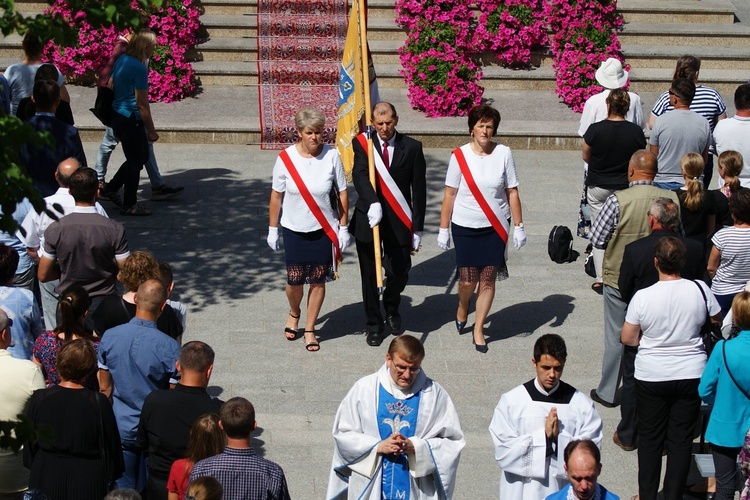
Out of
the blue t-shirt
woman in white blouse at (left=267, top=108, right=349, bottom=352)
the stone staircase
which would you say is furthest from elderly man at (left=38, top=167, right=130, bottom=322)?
the stone staircase

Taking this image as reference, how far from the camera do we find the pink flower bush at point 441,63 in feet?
48.1

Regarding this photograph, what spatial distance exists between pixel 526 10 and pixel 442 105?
205 cm

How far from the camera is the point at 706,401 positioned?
6840 mm

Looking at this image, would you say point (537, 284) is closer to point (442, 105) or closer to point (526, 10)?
point (442, 105)

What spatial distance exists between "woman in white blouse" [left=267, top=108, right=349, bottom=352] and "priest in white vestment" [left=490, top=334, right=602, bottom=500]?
10.4 ft

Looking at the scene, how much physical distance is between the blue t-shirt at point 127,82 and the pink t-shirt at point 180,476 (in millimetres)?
6308

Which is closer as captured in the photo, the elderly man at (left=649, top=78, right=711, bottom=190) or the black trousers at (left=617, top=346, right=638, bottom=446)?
the black trousers at (left=617, top=346, right=638, bottom=446)

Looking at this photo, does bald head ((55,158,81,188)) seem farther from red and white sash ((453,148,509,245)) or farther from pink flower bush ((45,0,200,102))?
pink flower bush ((45,0,200,102))

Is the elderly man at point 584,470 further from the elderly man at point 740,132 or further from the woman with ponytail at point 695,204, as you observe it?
the elderly man at point 740,132

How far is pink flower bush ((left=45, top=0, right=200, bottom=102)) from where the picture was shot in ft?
48.3

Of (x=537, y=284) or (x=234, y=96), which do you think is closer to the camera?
(x=537, y=284)

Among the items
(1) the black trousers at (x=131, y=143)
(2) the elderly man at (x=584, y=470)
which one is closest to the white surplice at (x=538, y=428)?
(2) the elderly man at (x=584, y=470)

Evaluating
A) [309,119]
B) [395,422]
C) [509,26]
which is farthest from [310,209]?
[509,26]

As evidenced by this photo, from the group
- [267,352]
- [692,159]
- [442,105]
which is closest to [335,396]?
[267,352]
